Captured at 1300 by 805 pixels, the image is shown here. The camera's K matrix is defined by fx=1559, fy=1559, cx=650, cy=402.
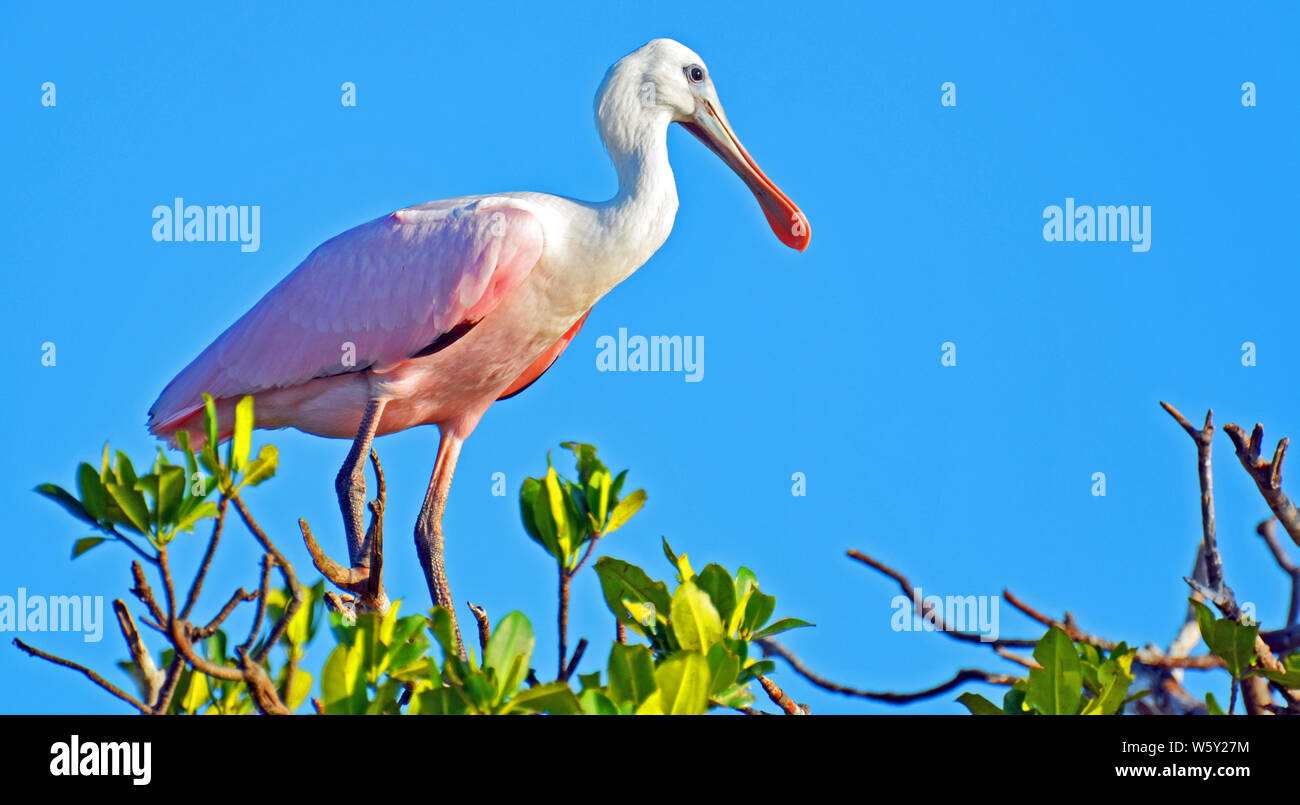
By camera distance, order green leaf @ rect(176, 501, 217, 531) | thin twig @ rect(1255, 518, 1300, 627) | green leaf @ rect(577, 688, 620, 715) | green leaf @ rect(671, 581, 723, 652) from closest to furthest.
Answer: green leaf @ rect(577, 688, 620, 715) < green leaf @ rect(176, 501, 217, 531) < green leaf @ rect(671, 581, 723, 652) < thin twig @ rect(1255, 518, 1300, 627)

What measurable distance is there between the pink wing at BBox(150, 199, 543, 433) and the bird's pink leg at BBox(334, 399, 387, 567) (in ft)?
0.80

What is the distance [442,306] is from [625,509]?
2.83 meters

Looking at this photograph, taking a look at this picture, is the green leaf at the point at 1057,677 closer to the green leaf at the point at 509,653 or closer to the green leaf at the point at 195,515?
the green leaf at the point at 509,653

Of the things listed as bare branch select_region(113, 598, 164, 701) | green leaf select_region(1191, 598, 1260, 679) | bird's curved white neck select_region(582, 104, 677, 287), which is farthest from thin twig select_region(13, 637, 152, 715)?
bird's curved white neck select_region(582, 104, 677, 287)

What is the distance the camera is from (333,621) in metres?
3.55

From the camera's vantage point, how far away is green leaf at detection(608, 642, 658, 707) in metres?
3.11

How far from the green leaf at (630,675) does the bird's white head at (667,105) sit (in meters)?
4.06

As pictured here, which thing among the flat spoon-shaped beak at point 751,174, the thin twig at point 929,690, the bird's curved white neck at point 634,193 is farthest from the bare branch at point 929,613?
the flat spoon-shaped beak at point 751,174

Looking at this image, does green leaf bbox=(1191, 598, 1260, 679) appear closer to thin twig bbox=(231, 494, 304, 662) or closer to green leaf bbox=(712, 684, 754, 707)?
green leaf bbox=(712, 684, 754, 707)

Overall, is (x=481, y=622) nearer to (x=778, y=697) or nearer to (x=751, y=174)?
(x=778, y=697)

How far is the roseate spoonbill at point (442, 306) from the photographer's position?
21.6ft

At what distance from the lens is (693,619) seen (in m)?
3.68
